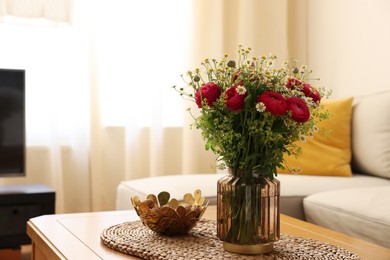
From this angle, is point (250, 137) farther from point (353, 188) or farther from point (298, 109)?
point (353, 188)

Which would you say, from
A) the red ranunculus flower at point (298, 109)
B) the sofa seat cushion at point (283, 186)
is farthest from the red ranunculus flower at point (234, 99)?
the sofa seat cushion at point (283, 186)

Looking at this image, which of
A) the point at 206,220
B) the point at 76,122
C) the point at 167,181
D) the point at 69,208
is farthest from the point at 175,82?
the point at 206,220

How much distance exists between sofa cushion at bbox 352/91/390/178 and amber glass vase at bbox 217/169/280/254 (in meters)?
1.93

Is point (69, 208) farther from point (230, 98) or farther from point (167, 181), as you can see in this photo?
point (230, 98)

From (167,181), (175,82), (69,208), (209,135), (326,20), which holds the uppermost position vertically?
(326,20)

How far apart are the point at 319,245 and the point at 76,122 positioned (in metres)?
2.64

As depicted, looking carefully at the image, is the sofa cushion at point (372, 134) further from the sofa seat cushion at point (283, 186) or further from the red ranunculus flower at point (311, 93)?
the red ranunculus flower at point (311, 93)

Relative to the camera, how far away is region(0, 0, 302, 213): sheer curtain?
3.99 meters

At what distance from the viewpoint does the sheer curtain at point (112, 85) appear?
13.1 ft

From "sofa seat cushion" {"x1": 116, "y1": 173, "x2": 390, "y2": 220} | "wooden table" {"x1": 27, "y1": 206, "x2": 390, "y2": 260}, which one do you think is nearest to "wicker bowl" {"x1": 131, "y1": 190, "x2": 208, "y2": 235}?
"wooden table" {"x1": 27, "y1": 206, "x2": 390, "y2": 260}

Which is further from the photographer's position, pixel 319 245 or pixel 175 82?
pixel 175 82

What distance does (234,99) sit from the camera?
147 cm

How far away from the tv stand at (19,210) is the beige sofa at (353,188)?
1.39 feet

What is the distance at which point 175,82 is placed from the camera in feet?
14.3
